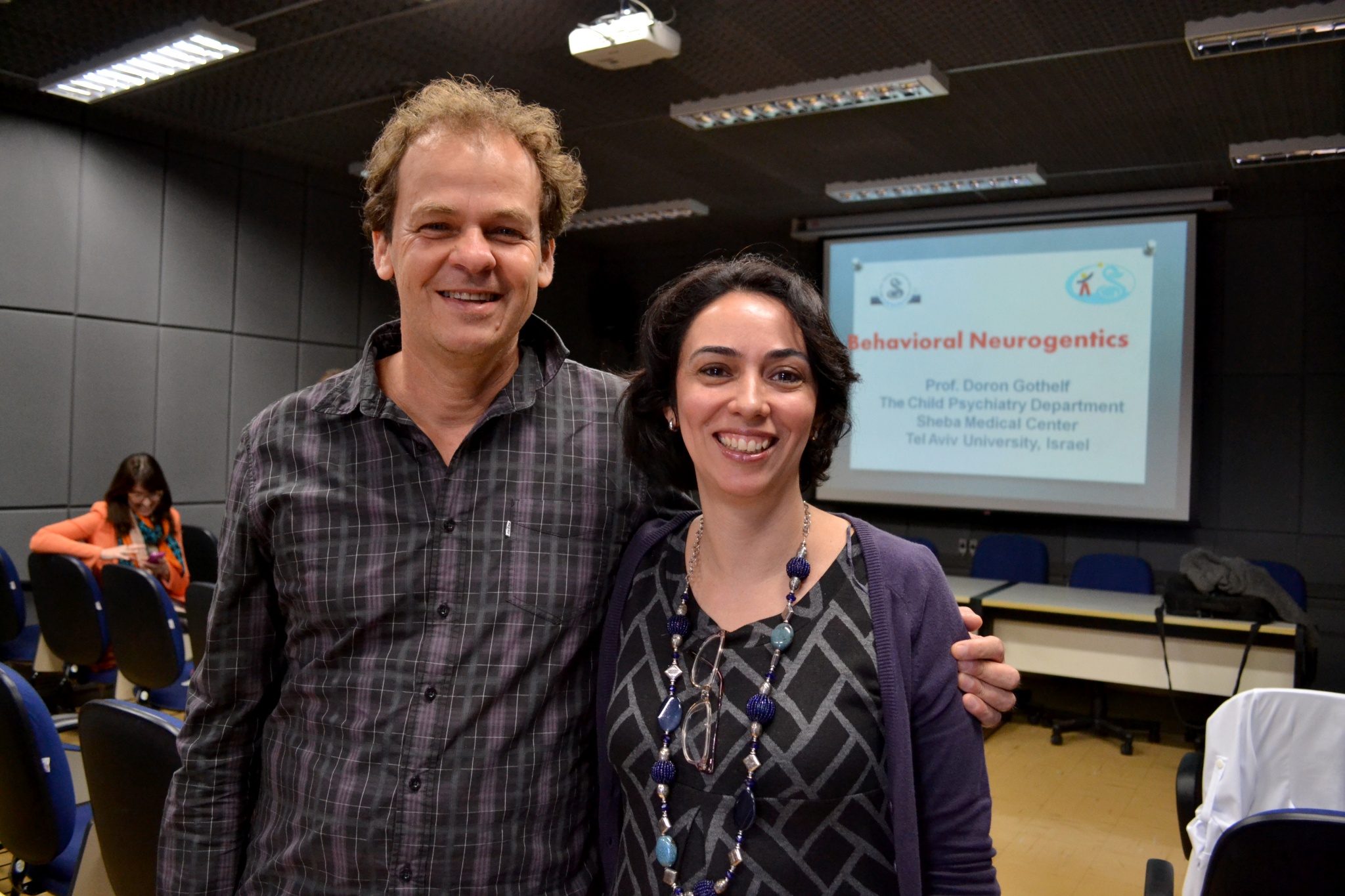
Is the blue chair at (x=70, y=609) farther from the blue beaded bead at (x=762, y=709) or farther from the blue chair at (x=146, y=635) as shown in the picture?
the blue beaded bead at (x=762, y=709)

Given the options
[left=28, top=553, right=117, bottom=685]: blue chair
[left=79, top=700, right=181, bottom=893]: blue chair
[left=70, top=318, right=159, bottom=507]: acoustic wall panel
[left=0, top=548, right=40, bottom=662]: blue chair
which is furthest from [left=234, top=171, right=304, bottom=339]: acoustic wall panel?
[left=79, top=700, right=181, bottom=893]: blue chair

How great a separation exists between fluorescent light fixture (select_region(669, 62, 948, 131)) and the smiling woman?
3.41 m

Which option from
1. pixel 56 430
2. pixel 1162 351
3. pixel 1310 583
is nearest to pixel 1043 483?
pixel 1162 351

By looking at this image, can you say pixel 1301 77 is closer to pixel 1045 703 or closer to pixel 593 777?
pixel 1045 703

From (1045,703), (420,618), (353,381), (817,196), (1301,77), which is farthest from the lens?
(817,196)

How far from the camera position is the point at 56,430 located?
528 centimetres

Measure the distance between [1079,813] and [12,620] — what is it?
5.11m

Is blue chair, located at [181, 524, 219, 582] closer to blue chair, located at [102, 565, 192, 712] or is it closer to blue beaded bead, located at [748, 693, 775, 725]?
blue chair, located at [102, 565, 192, 712]

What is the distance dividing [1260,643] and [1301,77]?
Result: 2.71 metres

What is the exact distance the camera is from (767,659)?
1.26 metres

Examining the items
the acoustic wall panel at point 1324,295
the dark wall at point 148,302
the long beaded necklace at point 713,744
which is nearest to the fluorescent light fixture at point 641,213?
the dark wall at point 148,302

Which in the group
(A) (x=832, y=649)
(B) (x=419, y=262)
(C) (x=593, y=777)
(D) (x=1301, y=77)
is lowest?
(C) (x=593, y=777)

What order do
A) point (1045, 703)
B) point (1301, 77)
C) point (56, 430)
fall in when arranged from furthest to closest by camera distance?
point (1045, 703) < point (56, 430) < point (1301, 77)

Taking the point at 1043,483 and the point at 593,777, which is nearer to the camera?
the point at 593,777
